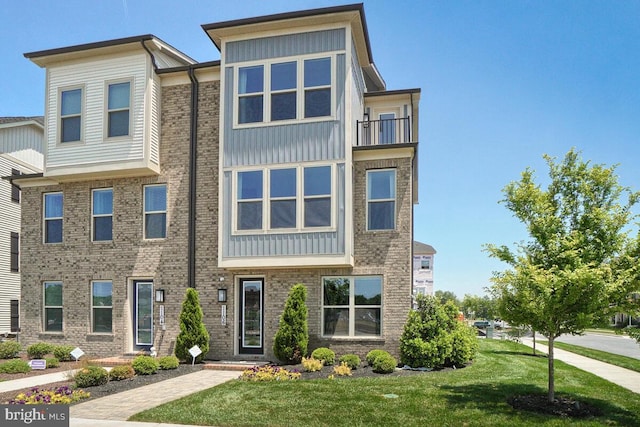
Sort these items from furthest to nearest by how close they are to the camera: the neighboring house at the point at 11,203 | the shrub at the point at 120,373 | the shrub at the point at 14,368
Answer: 1. the neighboring house at the point at 11,203
2. the shrub at the point at 14,368
3. the shrub at the point at 120,373

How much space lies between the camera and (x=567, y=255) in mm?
7977

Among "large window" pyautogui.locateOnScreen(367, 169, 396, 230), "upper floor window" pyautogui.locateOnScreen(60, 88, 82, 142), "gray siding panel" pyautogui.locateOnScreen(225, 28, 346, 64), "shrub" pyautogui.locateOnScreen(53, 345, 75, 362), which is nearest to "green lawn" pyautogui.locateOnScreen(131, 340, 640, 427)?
"large window" pyautogui.locateOnScreen(367, 169, 396, 230)

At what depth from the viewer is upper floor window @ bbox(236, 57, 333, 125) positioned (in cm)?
1344

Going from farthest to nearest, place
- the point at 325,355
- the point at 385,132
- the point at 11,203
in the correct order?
the point at 11,203 → the point at 385,132 → the point at 325,355

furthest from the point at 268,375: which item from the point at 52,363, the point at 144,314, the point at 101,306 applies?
the point at 101,306

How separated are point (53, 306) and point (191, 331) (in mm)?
5564

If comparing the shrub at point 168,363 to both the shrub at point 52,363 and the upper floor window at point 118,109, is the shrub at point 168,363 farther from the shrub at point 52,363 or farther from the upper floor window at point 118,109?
the upper floor window at point 118,109

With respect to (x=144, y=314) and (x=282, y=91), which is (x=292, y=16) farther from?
(x=144, y=314)

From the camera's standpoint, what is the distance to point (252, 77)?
14.0 m

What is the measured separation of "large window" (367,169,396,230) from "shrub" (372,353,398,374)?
3.58 meters

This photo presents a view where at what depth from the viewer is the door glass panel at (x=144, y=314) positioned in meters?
14.7

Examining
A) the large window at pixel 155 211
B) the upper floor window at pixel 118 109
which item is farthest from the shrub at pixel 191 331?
the upper floor window at pixel 118 109

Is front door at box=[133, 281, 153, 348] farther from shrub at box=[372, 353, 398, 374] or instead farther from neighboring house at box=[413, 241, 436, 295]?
neighboring house at box=[413, 241, 436, 295]

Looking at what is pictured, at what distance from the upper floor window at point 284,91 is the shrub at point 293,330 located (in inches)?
193
